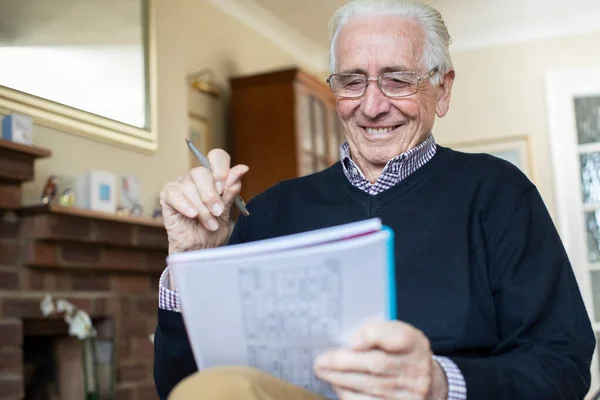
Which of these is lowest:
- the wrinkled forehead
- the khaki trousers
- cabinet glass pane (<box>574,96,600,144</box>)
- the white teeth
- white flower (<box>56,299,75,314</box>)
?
the khaki trousers

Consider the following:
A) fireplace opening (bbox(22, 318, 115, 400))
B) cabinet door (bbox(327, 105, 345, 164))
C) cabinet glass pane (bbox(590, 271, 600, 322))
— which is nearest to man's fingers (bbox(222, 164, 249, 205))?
fireplace opening (bbox(22, 318, 115, 400))

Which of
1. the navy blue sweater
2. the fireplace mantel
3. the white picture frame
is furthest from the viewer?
the white picture frame

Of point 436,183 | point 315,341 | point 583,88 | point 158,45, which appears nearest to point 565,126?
point 583,88

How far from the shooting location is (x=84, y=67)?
3072mm

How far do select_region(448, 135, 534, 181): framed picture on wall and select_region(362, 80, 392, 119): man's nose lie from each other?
382 centimetres

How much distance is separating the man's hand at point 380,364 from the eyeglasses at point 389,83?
68cm

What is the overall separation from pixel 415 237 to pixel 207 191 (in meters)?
0.34

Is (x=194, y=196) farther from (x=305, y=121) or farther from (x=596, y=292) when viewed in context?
(x=596, y=292)

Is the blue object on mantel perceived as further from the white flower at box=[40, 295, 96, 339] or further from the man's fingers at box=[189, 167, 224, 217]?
the man's fingers at box=[189, 167, 224, 217]

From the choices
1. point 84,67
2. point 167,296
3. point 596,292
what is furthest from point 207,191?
point 596,292

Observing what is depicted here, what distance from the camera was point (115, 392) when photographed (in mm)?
3055

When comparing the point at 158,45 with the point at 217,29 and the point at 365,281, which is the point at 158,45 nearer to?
the point at 217,29

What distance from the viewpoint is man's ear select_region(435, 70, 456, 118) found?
4.91ft

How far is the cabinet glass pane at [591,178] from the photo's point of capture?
5023 mm
